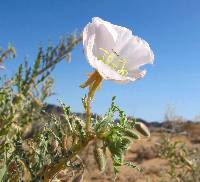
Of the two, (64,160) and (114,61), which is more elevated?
(114,61)

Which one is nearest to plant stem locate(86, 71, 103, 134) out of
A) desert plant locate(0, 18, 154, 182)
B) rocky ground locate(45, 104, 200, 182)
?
desert plant locate(0, 18, 154, 182)

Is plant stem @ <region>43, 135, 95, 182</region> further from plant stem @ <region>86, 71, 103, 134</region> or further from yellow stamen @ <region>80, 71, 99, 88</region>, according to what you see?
yellow stamen @ <region>80, 71, 99, 88</region>

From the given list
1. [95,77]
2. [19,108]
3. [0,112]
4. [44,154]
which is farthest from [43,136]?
[19,108]

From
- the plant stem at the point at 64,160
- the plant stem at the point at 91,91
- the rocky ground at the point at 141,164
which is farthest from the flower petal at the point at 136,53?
the rocky ground at the point at 141,164

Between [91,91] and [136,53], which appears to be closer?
[91,91]

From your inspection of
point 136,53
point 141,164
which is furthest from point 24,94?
point 141,164

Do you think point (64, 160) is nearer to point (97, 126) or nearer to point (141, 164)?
point (97, 126)

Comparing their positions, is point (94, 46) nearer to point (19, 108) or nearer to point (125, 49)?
point (125, 49)

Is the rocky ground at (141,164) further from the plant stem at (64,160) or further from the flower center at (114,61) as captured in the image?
the flower center at (114,61)
